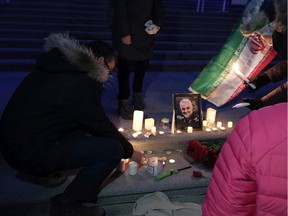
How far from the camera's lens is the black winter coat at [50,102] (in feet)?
8.33

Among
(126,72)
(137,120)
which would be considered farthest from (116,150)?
(126,72)

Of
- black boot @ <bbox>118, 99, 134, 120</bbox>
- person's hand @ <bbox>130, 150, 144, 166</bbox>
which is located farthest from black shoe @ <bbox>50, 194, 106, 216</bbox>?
black boot @ <bbox>118, 99, 134, 120</bbox>

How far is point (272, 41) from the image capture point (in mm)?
3432

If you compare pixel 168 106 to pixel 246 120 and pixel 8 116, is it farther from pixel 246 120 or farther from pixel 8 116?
pixel 246 120

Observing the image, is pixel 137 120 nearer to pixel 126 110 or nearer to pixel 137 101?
pixel 126 110

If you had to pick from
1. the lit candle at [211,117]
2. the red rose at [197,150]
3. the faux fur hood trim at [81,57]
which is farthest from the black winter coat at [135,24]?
the faux fur hood trim at [81,57]

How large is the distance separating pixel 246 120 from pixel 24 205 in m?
1.95

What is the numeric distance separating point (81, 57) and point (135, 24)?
146 cm

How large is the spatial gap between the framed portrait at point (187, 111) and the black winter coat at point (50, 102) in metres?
1.35

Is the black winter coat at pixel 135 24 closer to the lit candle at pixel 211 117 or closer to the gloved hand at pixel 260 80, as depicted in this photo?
the lit candle at pixel 211 117

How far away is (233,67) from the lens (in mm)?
4055

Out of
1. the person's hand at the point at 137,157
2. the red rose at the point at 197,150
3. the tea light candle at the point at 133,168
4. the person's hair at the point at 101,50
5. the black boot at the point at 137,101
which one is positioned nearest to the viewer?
the person's hair at the point at 101,50

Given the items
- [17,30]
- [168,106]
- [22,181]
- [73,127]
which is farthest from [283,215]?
[17,30]

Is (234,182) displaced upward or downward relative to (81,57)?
downward
